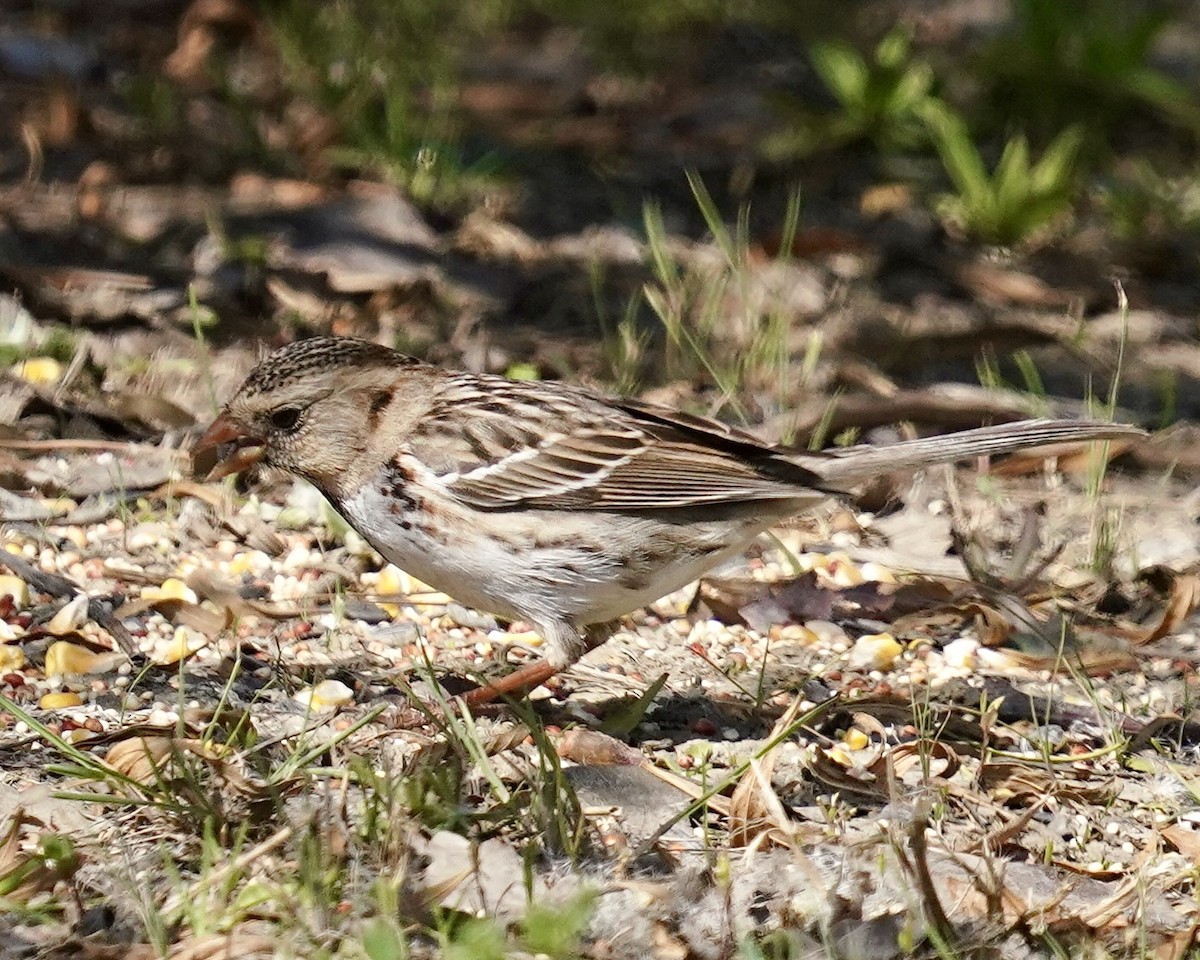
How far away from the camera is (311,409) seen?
14.8 feet

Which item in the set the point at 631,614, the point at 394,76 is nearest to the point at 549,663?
the point at 631,614

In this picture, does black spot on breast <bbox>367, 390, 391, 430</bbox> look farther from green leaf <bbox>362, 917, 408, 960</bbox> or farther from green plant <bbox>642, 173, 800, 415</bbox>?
green leaf <bbox>362, 917, 408, 960</bbox>

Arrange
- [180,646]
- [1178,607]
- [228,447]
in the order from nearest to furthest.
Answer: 1. [180,646]
2. [228,447]
3. [1178,607]

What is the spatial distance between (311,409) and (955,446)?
5.05ft

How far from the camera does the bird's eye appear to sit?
4.52m

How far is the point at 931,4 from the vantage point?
9.42m

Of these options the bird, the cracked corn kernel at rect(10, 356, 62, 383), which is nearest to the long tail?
the bird

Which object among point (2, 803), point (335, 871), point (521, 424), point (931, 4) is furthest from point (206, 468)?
point (931, 4)

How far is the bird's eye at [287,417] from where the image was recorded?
4.52 m

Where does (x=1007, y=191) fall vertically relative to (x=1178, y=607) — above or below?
above

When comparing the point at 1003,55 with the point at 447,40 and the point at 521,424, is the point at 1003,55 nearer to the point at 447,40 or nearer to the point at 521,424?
the point at 447,40

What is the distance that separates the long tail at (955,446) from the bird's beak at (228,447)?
1.35 metres

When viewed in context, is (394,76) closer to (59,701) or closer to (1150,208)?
(1150,208)

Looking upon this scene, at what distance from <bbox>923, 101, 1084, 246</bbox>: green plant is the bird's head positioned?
10.6 feet
